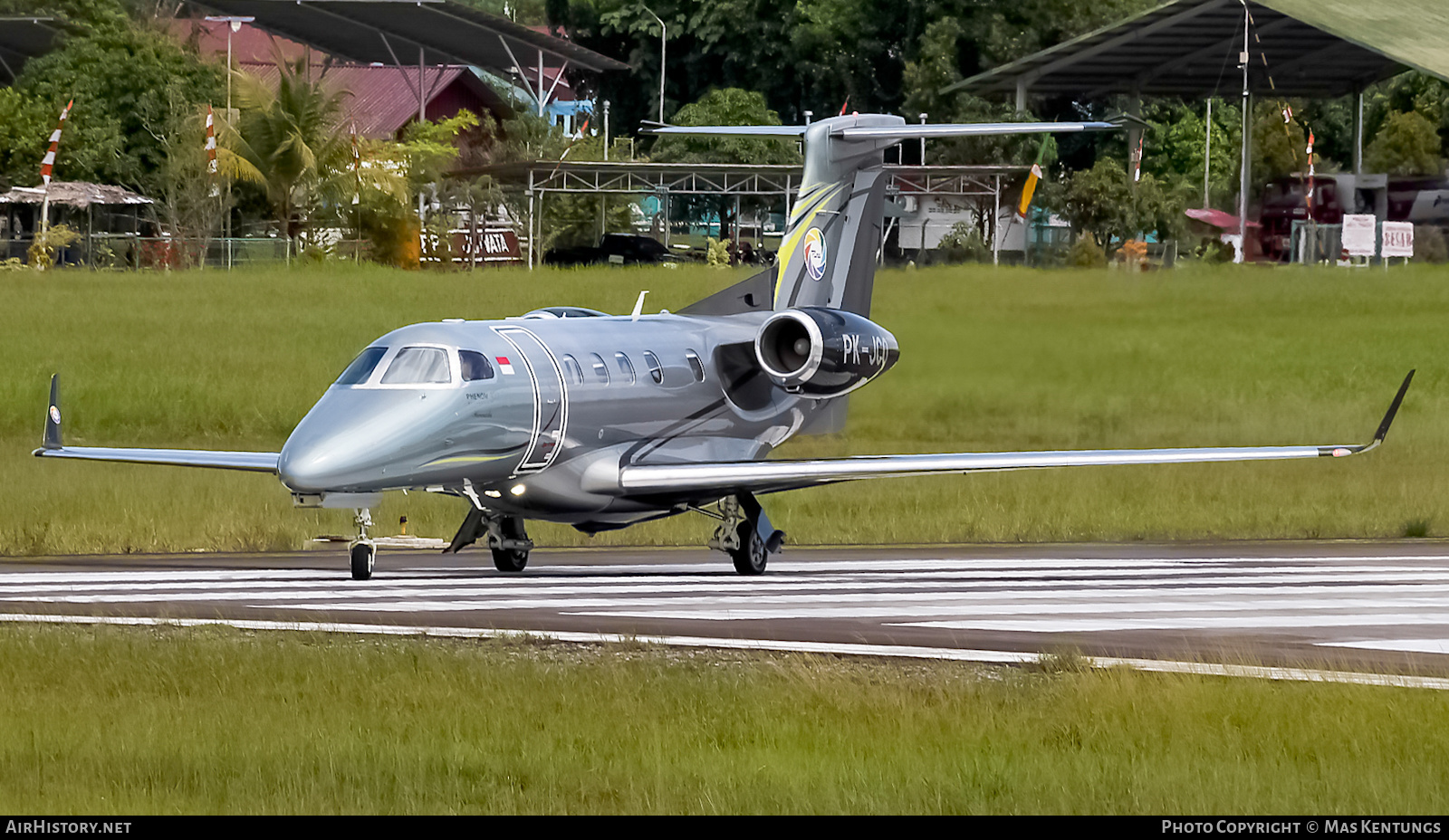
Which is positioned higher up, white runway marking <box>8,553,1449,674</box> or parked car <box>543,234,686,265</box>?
parked car <box>543,234,686,265</box>

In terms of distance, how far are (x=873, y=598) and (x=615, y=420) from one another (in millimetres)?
3883

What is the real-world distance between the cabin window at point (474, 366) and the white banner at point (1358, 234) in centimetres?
4829

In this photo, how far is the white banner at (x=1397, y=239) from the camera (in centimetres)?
6575

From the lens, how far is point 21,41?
80562mm

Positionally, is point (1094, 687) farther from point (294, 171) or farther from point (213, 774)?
point (294, 171)

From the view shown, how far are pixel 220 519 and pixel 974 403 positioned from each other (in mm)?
13158

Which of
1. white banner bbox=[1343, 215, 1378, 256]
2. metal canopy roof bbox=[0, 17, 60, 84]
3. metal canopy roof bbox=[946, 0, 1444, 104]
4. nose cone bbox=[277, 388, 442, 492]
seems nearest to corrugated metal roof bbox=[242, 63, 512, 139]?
metal canopy roof bbox=[0, 17, 60, 84]

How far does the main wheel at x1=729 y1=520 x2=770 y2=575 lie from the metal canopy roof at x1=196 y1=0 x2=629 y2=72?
5004 cm

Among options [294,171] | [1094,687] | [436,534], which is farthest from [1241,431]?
[294,171]

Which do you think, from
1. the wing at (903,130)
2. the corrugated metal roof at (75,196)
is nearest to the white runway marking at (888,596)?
the wing at (903,130)

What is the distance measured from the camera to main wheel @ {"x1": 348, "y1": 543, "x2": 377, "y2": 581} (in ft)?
69.3

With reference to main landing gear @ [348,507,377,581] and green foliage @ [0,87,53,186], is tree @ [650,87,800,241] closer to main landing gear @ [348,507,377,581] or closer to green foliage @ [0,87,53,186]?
green foliage @ [0,87,53,186]

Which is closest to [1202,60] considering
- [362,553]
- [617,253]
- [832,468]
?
[617,253]

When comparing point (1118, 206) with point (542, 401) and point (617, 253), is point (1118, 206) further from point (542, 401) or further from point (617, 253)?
point (542, 401)
